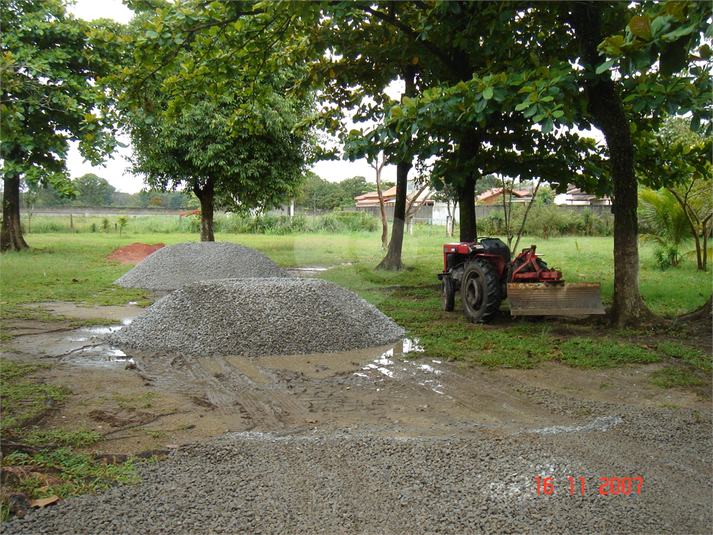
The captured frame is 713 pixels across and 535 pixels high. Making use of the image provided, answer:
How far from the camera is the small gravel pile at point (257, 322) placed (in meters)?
6.58

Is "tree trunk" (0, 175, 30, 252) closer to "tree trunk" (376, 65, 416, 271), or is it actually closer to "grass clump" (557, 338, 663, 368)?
"tree trunk" (376, 65, 416, 271)

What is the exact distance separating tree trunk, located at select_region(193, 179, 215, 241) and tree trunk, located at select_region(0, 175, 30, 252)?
5.94 metres

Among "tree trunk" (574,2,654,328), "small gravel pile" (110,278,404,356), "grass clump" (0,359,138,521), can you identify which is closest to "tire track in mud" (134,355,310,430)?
"small gravel pile" (110,278,404,356)

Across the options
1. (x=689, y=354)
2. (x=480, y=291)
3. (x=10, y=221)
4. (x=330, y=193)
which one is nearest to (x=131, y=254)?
(x=10, y=221)

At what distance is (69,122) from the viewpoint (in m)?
14.1

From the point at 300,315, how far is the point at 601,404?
3784mm

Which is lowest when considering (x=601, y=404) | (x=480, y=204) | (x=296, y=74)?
(x=601, y=404)

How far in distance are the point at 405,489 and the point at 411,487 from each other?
40 mm

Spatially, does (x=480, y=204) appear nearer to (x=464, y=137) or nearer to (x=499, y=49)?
(x=464, y=137)

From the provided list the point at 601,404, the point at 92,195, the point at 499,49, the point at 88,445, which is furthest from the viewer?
the point at 92,195

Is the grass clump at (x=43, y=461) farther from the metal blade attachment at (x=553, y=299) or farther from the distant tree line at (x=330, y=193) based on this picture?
the distant tree line at (x=330, y=193)

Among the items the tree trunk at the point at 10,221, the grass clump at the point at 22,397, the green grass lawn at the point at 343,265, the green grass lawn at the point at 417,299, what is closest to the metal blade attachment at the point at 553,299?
the green grass lawn at the point at 417,299

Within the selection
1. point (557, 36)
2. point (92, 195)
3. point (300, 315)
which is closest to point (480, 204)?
point (557, 36)

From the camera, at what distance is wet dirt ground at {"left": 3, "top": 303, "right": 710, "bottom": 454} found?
4047mm
